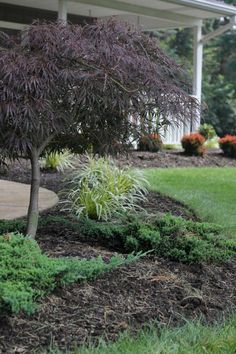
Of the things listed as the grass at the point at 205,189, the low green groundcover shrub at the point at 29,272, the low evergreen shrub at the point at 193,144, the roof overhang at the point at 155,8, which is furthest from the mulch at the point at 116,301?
the roof overhang at the point at 155,8

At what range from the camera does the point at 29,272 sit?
398 cm

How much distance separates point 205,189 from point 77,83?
539 cm

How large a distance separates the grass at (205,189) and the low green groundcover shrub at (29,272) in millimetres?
2815

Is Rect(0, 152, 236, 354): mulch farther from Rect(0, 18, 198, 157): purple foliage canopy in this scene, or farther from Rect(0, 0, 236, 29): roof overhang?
Rect(0, 0, 236, 29): roof overhang

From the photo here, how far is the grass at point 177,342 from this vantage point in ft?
11.6

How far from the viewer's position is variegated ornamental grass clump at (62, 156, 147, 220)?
7059 mm

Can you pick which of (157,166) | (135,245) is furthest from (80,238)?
(157,166)

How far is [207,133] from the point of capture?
16.1 m

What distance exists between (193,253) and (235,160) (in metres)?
9.91

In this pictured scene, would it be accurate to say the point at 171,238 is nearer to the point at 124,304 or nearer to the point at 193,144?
the point at 124,304

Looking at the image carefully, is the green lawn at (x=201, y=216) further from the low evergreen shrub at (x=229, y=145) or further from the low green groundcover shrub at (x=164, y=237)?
the low evergreen shrub at (x=229, y=145)

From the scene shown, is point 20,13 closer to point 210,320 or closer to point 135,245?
point 135,245

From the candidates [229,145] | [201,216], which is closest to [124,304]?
[201,216]

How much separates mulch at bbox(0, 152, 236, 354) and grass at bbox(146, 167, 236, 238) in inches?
72.5
